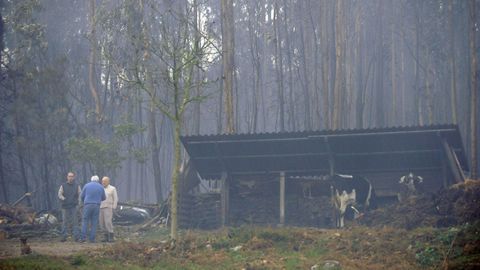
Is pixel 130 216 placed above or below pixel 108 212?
below

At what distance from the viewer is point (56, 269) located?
1088 cm

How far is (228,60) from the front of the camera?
2403 centimetres

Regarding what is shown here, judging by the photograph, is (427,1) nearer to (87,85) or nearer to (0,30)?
(87,85)

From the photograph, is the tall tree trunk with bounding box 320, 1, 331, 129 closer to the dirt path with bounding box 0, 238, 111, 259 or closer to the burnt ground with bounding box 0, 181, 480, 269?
the burnt ground with bounding box 0, 181, 480, 269

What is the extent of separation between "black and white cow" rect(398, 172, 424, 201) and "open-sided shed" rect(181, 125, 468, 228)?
22 centimetres

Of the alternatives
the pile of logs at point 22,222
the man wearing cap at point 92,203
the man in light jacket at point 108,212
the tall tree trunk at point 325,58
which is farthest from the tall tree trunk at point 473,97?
the pile of logs at point 22,222

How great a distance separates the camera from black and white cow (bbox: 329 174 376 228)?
19.1 m

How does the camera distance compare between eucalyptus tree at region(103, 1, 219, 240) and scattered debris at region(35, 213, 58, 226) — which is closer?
eucalyptus tree at region(103, 1, 219, 240)

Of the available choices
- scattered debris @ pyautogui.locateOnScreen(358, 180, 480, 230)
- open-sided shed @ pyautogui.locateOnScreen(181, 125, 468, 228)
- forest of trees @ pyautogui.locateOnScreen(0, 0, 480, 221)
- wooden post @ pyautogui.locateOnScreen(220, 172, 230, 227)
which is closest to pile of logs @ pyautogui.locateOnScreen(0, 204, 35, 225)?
forest of trees @ pyautogui.locateOnScreen(0, 0, 480, 221)

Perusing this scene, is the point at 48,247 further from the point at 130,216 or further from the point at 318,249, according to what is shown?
the point at 130,216

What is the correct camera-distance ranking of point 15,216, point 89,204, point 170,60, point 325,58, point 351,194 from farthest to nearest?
point 170,60 < point 325,58 < point 15,216 < point 351,194 < point 89,204

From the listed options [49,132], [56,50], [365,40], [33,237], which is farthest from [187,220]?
[365,40]

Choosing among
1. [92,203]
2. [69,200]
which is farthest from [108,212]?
[69,200]

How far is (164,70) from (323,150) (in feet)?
18.4
